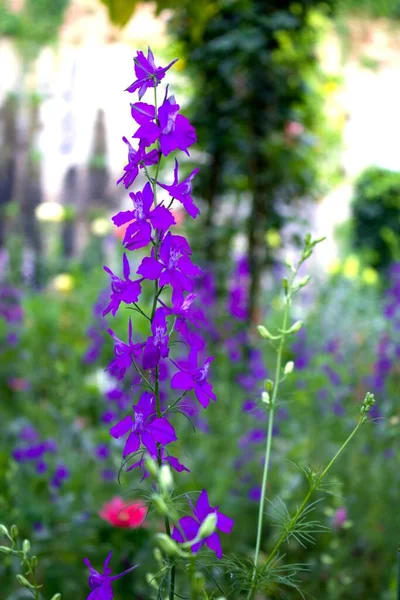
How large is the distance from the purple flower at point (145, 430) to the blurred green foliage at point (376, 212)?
643 cm

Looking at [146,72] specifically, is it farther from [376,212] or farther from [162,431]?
[376,212]

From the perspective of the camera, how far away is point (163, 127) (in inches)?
24.8

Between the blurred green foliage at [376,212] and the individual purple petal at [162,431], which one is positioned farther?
the blurred green foliage at [376,212]

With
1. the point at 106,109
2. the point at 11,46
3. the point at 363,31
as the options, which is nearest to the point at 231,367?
the point at 106,109

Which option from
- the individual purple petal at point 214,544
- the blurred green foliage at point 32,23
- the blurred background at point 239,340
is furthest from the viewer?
the blurred green foliage at point 32,23

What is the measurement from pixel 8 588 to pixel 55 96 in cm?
650

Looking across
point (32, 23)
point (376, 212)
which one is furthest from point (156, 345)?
point (32, 23)

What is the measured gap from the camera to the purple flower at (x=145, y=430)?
0.59 metres

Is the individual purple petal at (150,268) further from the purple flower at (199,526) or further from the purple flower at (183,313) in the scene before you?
the purple flower at (199,526)

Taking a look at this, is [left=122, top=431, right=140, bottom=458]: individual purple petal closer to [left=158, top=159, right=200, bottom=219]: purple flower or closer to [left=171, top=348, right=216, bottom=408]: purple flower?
[left=171, top=348, right=216, bottom=408]: purple flower

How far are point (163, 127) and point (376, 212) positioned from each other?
668 centimetres

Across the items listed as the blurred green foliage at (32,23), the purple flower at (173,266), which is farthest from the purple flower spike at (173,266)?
the blurred green foliage at (32,23)

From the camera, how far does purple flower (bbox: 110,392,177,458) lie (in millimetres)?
592

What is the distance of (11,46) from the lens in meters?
8.02
